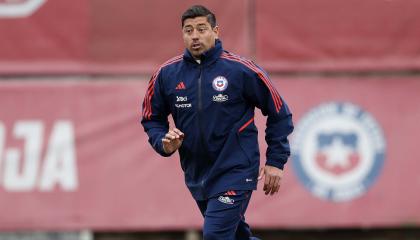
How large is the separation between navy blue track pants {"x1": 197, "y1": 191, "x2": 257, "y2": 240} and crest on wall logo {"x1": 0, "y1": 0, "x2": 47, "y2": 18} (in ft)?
15.3

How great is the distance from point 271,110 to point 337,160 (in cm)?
391

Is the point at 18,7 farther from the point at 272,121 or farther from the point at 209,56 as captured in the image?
the point at 272,121

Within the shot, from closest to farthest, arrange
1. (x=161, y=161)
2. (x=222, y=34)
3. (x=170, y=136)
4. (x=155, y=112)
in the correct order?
1. (x=170, y=136)
2. (x=155, y=112)
3. (x=222, y=34)
4. (x=161, y=161)

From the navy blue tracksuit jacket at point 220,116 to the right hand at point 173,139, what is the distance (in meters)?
0.23

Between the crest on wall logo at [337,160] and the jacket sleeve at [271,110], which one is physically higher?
the jacket sleeve at [271,110]

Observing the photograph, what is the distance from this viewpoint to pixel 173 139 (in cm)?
629

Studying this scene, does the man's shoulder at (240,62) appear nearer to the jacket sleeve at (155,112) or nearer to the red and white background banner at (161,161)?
the jacket sleeve at (155,112)

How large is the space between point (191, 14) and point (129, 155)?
4259 mm

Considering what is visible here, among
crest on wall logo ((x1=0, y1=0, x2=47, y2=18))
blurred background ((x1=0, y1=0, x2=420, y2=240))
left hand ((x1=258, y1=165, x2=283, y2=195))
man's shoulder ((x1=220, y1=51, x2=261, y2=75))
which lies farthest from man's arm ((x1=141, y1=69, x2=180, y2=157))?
crest on wall logo ((x1=0, y1=0, x2=47, y2=18))

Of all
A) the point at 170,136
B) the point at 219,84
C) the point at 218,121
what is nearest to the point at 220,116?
the point at 218,121

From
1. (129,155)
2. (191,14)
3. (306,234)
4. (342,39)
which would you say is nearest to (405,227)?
(306,234)

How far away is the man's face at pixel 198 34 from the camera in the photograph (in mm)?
6453

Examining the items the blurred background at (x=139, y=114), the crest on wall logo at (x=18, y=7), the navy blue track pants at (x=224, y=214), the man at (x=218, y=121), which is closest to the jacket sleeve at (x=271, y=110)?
the man at (x=218, y=121)

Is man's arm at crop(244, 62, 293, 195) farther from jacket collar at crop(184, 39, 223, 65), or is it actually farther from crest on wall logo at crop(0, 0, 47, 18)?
crest on wall logo at crop(0, 0, 47, 18)
